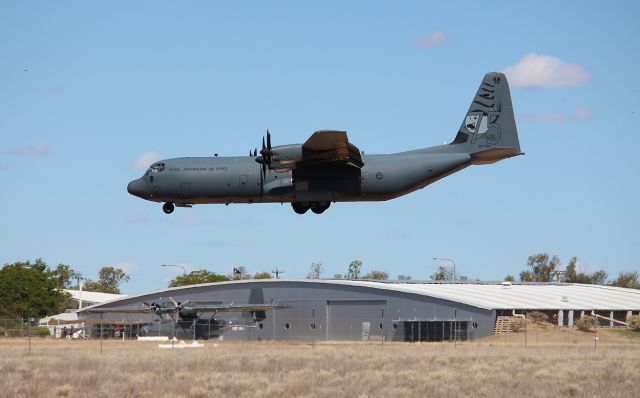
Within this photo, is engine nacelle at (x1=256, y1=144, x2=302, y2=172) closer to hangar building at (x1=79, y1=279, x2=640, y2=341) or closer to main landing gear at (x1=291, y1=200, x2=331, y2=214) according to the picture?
main landing gear at (x1=291, y1=200, x2=331, y2=214)

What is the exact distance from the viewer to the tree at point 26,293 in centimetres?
12169

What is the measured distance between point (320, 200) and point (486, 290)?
63.6 meters

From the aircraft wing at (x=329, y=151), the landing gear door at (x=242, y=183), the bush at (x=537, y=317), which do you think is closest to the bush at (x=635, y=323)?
the bush at (x=537, y=317)

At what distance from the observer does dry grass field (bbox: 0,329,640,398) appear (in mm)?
49250

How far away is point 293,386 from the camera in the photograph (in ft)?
166

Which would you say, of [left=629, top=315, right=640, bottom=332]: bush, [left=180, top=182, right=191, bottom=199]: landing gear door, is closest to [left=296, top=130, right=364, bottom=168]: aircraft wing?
[left=180, top=182, right=191, bottom=199]: landing gear door

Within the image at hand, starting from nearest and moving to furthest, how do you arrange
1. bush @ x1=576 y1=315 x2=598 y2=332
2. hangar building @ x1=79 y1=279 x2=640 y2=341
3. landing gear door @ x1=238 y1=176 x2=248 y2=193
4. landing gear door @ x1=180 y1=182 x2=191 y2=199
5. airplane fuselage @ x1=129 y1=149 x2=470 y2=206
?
airplane fuselage @ x1=129 y1=149 x2=470 y2=206 < landing gear door @ x1=238 y1=176 x2=248 y2=193 < landing gear door @ x1=180 y1=182 x2=191 y2=199 < hangar building @ x1=79 y1=279 x2=640 y2=341 < bush @ x1=576 y1=315 x2=598 y2=332

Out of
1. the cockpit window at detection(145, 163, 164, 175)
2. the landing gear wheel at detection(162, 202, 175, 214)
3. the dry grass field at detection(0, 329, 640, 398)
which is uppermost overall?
the cockpit window at detection(145, 163, 164, 175)

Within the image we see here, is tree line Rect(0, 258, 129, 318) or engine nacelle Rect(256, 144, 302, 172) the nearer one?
engine nacelle Rect(256, 144, 302, 172)

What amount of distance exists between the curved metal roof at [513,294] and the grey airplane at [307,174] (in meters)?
45.0

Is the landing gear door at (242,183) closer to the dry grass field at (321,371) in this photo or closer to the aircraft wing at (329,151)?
the aircraft wing at (329,151)

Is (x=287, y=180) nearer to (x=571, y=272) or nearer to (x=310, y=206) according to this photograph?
(x=310, y=206)

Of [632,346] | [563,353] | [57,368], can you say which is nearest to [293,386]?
[57,368]

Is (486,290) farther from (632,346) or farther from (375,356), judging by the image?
(375,356)
